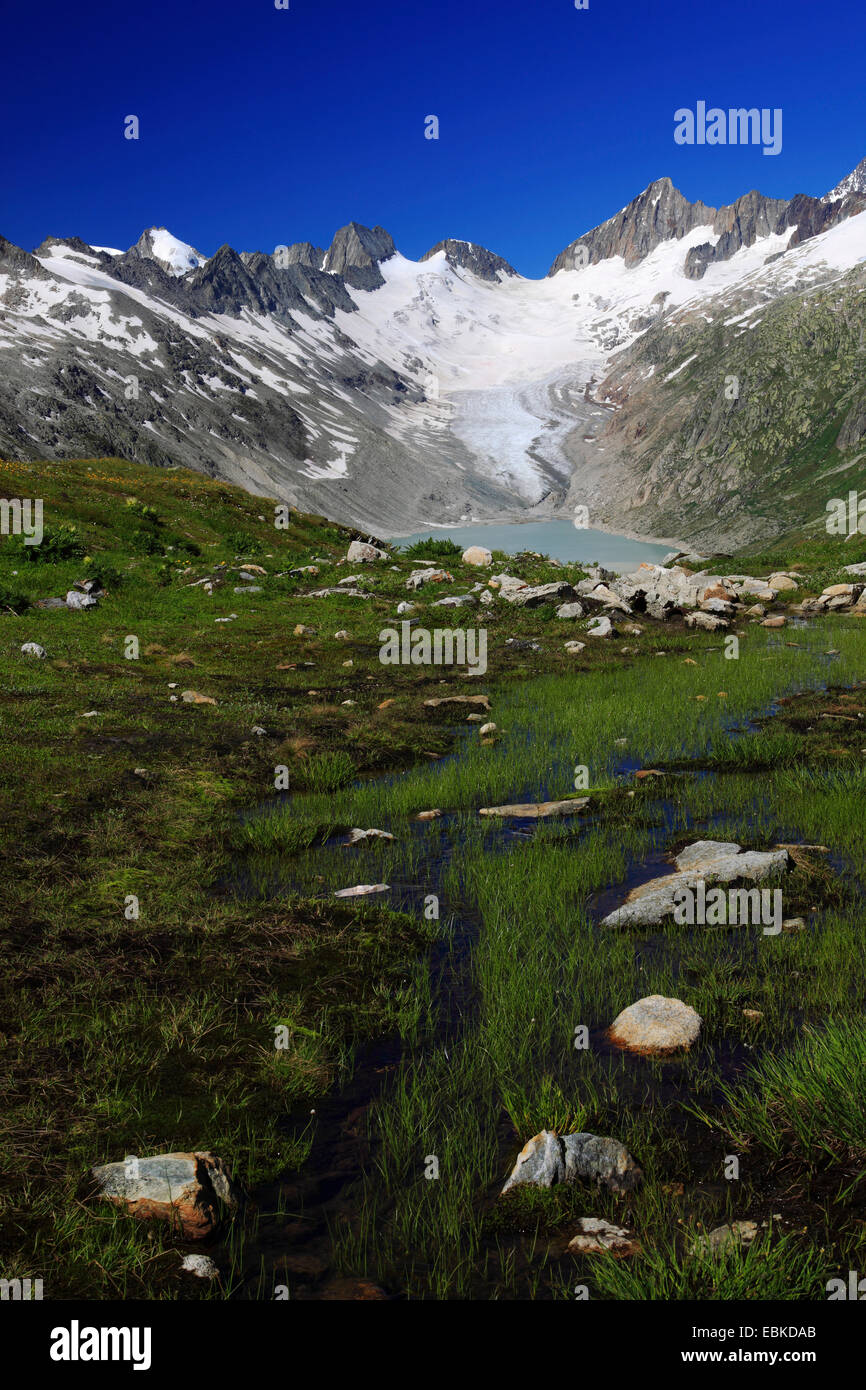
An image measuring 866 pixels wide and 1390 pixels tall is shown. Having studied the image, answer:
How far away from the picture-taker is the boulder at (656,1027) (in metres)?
6.97

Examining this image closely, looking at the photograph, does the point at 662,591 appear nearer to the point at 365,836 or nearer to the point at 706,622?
the point at 706,622

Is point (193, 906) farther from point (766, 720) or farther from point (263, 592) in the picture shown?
point (263, 592)

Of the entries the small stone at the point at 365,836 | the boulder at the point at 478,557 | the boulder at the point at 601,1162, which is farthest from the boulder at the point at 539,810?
the boulder at the point at 478,557

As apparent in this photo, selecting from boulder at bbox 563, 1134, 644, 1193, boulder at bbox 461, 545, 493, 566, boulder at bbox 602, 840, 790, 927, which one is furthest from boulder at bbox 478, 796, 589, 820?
boulder at bbox 461, 545, 493, 566

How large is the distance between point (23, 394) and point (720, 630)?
153379mm

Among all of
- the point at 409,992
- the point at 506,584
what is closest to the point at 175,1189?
the point at 409,992

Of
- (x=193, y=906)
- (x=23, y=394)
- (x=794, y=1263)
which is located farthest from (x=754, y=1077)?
(x=23, y=394)

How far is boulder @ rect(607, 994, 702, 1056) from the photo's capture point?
22.9ft

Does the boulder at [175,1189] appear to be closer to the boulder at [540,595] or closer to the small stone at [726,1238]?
the small stone at [726,1238]

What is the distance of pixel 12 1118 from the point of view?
228 inches

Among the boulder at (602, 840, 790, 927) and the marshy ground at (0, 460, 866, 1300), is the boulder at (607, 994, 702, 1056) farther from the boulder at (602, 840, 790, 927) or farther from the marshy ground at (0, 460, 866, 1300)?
the boulder at (602, 840, 790, 927)

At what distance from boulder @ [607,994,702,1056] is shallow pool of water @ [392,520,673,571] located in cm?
11755

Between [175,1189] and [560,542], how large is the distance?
155m

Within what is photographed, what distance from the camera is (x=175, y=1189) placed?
5.09 m
